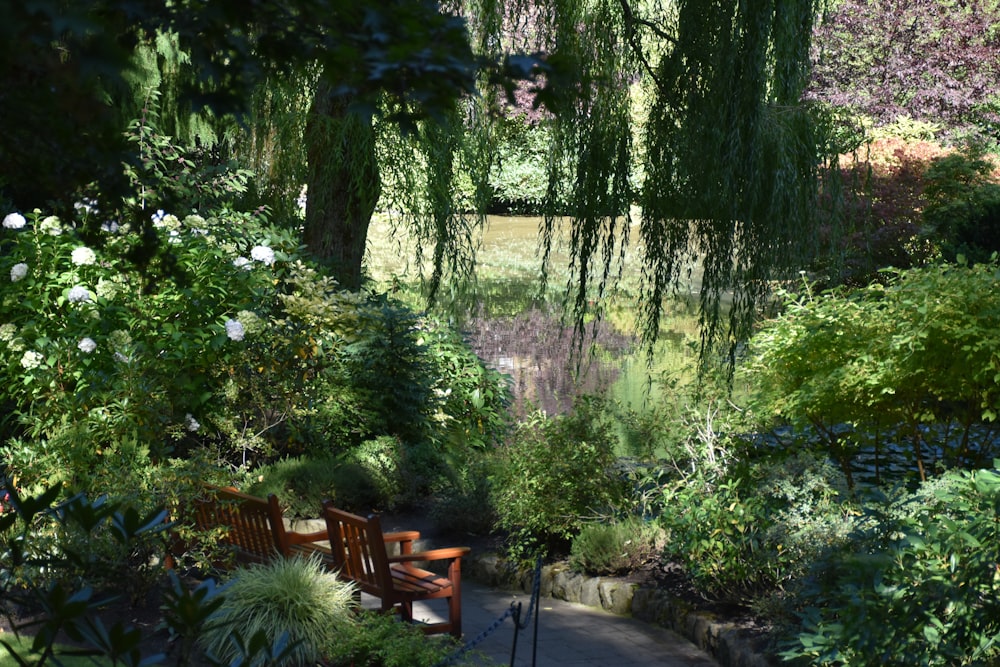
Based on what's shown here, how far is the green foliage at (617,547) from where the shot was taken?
732 centimetres

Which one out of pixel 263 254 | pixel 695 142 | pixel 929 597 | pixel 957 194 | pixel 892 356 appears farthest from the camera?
pixel 957 194

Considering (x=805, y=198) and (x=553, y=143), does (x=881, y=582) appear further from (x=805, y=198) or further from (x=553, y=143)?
(x=553, y=143)

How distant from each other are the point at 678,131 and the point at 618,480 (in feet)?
13.0

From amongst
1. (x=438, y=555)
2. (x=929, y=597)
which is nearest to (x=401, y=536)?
(x=438, y=555)

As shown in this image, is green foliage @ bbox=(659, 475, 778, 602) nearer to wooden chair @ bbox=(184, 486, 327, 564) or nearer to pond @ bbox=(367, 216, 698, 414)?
wooden chair @ bbox=(184, 486, 327, 564)

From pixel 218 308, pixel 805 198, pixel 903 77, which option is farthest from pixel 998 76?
pixel 805 198

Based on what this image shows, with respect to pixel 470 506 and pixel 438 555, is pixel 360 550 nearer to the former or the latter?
pixel 438 555

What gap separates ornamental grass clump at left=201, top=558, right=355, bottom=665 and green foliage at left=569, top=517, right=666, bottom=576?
2.30 meters

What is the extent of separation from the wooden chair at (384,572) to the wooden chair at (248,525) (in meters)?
0.28

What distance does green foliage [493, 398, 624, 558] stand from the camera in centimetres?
778

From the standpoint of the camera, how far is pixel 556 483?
7.86 meters

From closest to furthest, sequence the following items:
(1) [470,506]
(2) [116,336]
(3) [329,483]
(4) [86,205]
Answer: (4) [86,205] → (2) [116,336] → (1) [470,506] → (3) [329,483]

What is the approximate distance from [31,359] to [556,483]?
4.10 meters

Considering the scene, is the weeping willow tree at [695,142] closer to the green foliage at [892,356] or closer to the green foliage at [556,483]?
the green foliage at [892,356]
